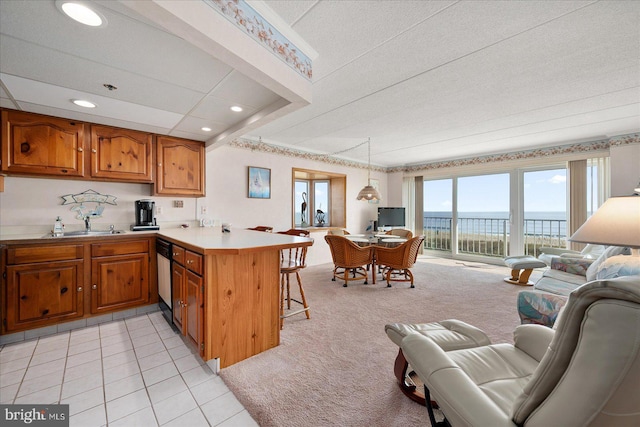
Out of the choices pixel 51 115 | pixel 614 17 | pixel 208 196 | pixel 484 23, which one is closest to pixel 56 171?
pixel 51 115

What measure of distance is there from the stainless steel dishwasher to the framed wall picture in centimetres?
182

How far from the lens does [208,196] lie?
385 cm

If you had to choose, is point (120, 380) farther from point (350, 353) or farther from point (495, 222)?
point (495, 222)

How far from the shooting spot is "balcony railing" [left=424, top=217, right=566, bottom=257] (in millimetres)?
5117

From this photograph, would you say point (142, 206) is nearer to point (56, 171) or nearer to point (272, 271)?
point (56, 171)

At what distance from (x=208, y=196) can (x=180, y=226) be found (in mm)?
603

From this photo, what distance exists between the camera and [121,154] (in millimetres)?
2885

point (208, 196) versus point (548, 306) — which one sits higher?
point (208, 196)

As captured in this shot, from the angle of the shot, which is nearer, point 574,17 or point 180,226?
point 574,17

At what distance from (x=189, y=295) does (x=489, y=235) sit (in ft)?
21.1

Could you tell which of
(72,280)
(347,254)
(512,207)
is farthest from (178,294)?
(512,207)

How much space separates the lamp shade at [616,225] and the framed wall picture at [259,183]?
156 inches

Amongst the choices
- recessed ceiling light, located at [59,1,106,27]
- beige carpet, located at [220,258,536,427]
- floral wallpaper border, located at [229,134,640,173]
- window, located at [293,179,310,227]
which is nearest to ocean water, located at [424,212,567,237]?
floral wallpaper border, located at [229,134,640,173]

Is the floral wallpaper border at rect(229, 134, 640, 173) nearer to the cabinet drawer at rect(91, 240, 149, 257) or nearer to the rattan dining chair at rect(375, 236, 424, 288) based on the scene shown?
the cabinet drawer at rect(91, 240, 149, 257)
